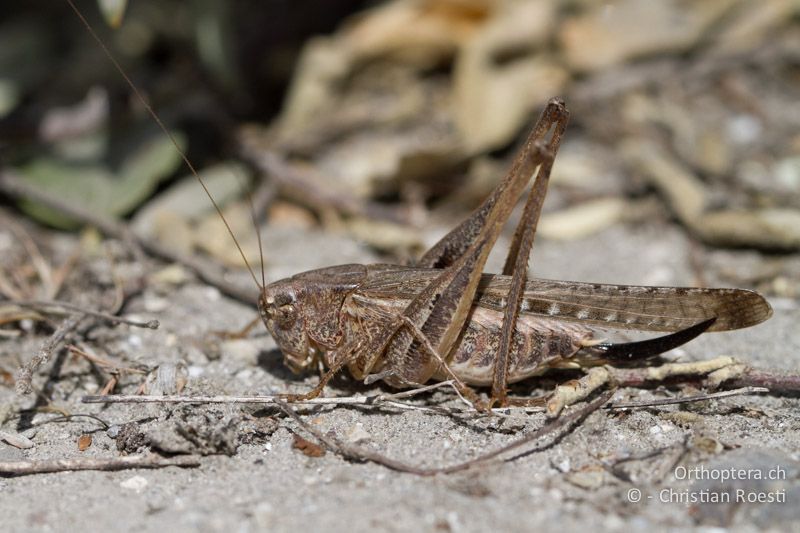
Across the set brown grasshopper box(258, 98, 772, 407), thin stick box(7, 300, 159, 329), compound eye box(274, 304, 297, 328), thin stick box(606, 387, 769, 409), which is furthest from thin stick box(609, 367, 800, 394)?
thin stick box(7, 300, 159, 329)

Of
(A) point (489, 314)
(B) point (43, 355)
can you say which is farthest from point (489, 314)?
(B) point (43, 355)

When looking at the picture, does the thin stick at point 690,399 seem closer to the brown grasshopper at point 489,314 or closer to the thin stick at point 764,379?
the thin stick at point 764,379

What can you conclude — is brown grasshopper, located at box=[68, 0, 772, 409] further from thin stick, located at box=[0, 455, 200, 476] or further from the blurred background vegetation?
the blurred background vegetation

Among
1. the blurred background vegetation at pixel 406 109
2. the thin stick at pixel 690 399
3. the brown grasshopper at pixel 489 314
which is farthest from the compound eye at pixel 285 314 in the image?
the blurred background vegetation at pixel 406 109

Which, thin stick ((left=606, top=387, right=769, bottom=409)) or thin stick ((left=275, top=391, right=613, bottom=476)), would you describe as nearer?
thin stick ((left=275, top=391, right=613, bottom=476))

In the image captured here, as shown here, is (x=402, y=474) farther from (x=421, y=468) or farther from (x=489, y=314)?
(x=489, y=314)

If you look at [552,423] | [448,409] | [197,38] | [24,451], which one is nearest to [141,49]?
[197,38]

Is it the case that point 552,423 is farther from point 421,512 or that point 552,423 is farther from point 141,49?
point 141,49
